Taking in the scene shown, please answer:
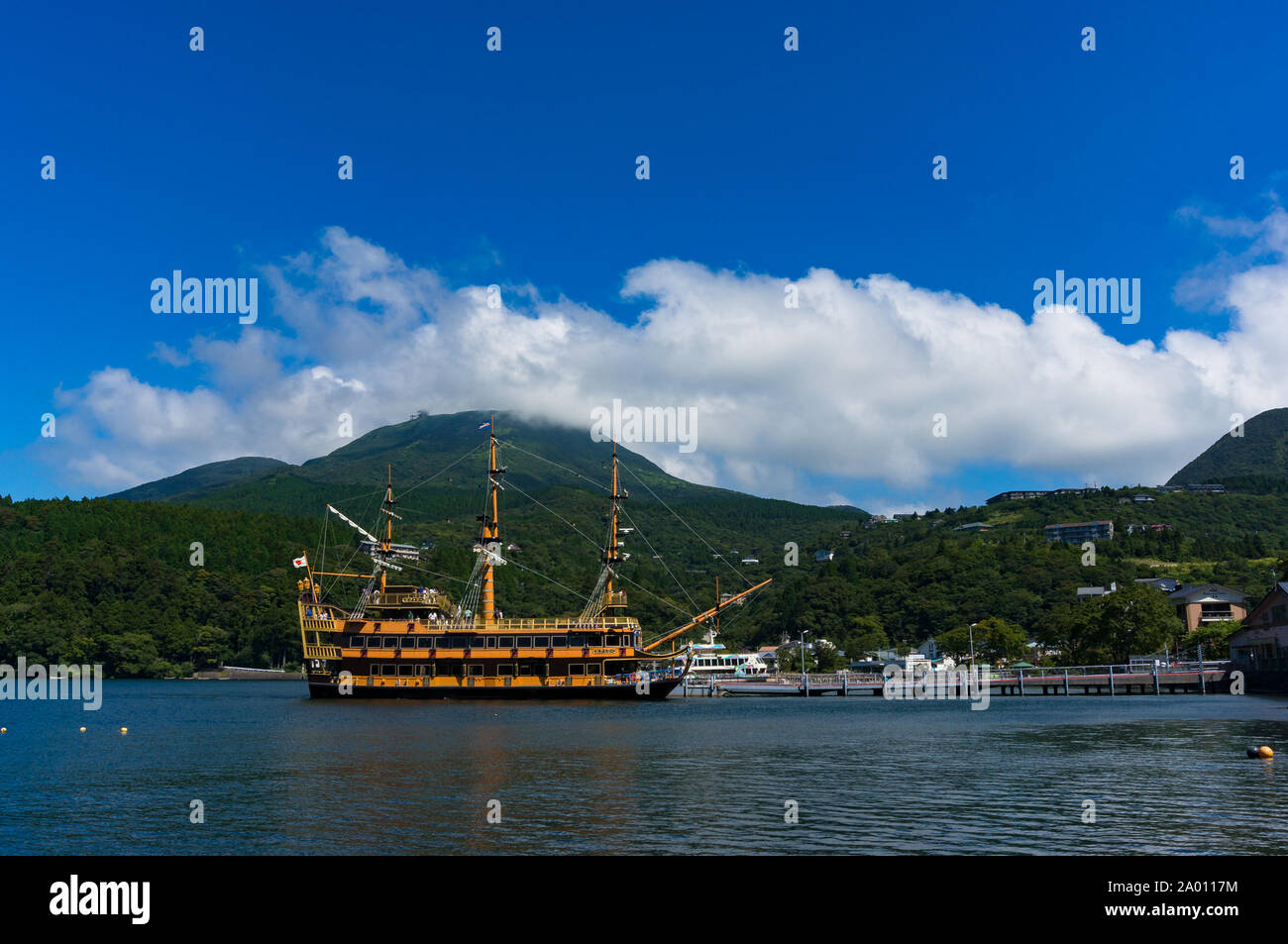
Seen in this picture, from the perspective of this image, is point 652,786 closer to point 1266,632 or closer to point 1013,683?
point 1266,632

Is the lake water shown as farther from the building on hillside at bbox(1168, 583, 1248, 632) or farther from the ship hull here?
the building on hillside at bbox(1168, 583, 1248, 632)

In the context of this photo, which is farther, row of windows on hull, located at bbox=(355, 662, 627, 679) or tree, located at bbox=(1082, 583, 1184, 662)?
tree, located at bbox=(1082, 583, 1184, 662)

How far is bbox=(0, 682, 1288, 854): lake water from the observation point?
82.8ft

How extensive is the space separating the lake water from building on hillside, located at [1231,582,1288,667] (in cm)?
1680

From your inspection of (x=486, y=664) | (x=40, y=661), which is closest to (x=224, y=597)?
(x=40, y=661)

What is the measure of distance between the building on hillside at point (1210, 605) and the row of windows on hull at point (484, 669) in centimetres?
8708

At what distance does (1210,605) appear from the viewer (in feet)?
449

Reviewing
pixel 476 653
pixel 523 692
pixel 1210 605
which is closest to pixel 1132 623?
pixel 1210 605

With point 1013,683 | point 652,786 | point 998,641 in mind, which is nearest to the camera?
point 652,786

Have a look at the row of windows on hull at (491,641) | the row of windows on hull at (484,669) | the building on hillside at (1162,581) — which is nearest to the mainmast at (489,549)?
the row of windows on hull at (491,641)

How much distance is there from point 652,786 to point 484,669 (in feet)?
195

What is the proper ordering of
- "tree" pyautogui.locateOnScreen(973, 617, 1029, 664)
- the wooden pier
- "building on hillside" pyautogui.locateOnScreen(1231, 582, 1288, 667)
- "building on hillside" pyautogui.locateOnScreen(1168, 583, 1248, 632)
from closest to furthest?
"building on hillside" pyautogui.locateOnScreen(1231, 582, 1288, 667) < the wooden pier < "tree" pyautogui.locateOnScreen(973, 617, 1029, 664) < "building on hillside" pyautogui.locateOnScreen(1168, 583, 1248, 632)

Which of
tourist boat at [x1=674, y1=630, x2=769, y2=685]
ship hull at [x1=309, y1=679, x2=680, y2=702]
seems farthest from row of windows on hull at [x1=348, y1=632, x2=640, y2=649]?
tourist boat at [x1=674, y1=630, x2=769, y2=685]
